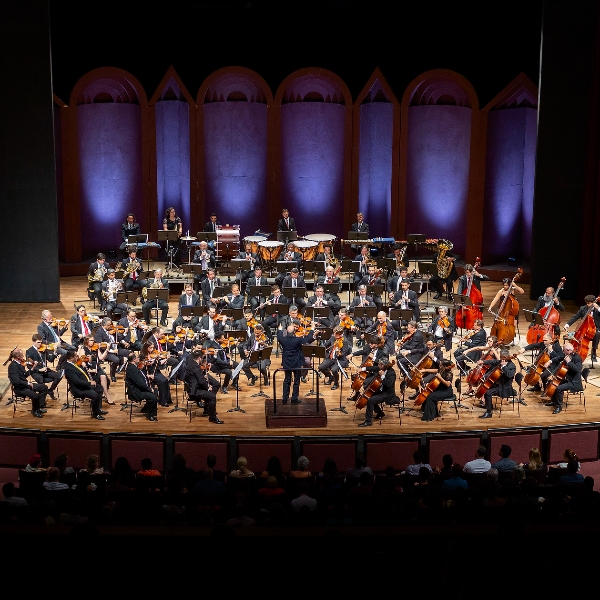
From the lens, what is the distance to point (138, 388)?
506 inches

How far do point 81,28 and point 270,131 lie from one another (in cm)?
500

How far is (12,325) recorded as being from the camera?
703 inches

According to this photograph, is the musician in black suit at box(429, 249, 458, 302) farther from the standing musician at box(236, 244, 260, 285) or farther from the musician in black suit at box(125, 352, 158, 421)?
the musician in black suit at box(125, 352, 158, 421)

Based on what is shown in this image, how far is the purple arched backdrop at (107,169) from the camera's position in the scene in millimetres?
22719

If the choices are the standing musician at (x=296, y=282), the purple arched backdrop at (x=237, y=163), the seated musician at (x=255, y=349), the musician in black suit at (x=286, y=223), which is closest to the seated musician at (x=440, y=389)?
the seated musician at (x=255, y=349)

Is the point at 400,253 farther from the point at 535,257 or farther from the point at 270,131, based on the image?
the point at 270,131

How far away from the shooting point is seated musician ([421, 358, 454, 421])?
12.7 meters

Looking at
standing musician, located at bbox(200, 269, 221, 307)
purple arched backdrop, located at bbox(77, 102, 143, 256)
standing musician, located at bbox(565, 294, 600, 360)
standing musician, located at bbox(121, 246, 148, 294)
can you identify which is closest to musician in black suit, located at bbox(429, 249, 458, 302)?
standing musician, located at bbox(565, 294, 600, 360)

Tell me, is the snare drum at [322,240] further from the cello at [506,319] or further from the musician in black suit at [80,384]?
the musician in black suit at [80,384]

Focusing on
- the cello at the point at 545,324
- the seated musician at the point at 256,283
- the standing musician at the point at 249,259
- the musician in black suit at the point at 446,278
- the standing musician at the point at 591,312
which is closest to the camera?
the standing musician at the point at 591,312

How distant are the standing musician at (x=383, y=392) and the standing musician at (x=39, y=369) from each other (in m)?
4.37

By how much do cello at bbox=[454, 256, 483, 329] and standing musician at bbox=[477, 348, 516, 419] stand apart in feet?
10.3

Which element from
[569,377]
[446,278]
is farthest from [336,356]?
[446,278]

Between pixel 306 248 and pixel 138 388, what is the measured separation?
7.13 m
